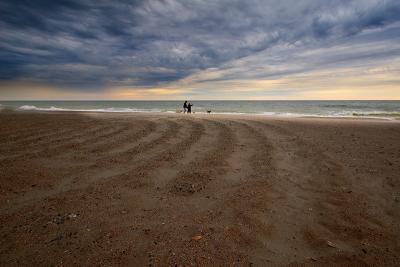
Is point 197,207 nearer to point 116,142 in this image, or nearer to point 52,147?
point 116,142

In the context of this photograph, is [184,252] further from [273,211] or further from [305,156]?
[305,156]

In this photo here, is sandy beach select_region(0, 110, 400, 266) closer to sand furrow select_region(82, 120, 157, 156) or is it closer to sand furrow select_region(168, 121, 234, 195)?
sand furrow select_region(168, 121, 234, 195)

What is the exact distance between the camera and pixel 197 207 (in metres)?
4.35

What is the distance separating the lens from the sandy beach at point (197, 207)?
3.13 m

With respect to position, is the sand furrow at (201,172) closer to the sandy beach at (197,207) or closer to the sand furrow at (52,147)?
the sandy beach at (197,207)

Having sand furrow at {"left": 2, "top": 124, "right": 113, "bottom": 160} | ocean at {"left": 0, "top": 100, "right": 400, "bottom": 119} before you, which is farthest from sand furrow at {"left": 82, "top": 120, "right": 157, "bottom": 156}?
ocean at {"left": 0, "top": 100, "right": 400, "bottom": 119}

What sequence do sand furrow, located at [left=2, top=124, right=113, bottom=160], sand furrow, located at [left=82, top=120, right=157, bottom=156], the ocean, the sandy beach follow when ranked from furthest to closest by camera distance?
the ocean, sand furrow, located at [left=82, top=120, right=157, bottom=156], sand furrow, located at [left=2, top=124, right=113, bottom=160], the sandy beach

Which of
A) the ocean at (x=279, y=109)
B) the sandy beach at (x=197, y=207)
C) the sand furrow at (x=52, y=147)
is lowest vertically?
the sandy beach at (x=197, y=207)

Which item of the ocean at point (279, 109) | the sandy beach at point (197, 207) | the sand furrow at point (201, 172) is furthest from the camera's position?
the ocean at point (279, 109)

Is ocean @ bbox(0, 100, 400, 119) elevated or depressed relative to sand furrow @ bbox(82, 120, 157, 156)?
elevated

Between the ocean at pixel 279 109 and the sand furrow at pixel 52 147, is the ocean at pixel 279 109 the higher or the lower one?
the higher one

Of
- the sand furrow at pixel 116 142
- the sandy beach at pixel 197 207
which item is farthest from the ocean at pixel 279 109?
the sandy beach at pixel 197 207

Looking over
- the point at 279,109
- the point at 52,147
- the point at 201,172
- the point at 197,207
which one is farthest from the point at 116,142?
the point at 279,109

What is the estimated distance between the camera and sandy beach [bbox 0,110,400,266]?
10.3ft
